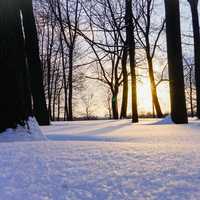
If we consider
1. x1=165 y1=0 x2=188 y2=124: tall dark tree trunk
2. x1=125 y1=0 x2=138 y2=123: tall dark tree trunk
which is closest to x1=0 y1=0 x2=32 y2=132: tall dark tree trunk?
x1=165 y1=0 x2=188 y2=124: tall dark tree trunk

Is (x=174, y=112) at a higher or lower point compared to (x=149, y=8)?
lower

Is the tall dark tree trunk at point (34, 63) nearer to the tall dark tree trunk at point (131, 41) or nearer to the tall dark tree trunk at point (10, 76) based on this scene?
the tall dark tree trunk at point (131, 41)

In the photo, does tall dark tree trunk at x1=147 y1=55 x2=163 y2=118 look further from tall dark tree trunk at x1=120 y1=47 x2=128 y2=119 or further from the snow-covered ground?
the snow-covered ground

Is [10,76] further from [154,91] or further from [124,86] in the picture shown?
[154,91]

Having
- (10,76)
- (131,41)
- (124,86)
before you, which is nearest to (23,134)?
(10,76)

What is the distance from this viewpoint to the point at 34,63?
37.2ft

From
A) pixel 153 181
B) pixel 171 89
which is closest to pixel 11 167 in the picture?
pixel 153 181

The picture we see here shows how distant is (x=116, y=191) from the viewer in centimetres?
245

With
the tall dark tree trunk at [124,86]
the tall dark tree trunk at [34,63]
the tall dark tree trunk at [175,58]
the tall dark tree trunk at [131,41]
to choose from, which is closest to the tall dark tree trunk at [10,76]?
the tall dark tree trunk at [34,63]

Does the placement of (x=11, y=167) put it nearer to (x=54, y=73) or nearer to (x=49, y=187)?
(x=49, y=187)

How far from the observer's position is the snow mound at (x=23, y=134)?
5.27m

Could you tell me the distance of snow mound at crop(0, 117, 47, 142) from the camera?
527 cm

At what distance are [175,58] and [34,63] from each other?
4.19 metres

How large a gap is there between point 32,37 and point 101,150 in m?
8.40
